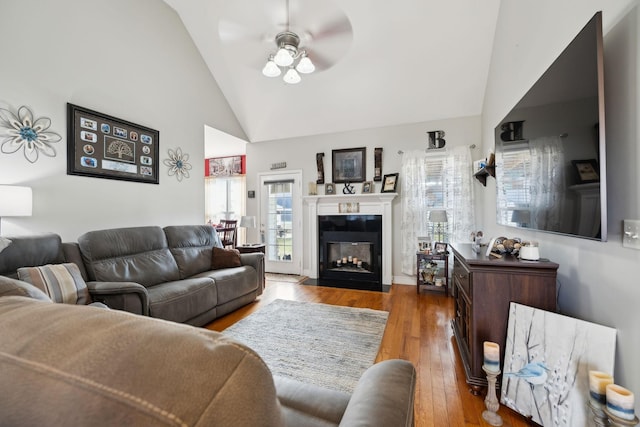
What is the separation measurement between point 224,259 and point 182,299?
3.41 feet

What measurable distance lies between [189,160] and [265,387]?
428 cm

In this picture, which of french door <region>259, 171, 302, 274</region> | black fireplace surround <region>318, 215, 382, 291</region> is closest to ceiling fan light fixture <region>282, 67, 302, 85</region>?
french door <region>259, 171, 302, 274</region>

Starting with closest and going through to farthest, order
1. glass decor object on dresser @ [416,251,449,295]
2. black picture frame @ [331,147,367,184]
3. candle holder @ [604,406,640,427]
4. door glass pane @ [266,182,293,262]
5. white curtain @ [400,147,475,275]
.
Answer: candle holder @ [604,406,640,427], glass decor object on dresser @ [416,251,449,295], white curtain @ [400,147,475,275], black picture frame @ [331,147,367,184], door glass pane @ [266,182,293,262]

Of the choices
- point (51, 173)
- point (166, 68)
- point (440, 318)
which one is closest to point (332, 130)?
point (166, 68)

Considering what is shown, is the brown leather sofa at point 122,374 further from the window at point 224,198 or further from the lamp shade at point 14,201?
the window at point 224,198

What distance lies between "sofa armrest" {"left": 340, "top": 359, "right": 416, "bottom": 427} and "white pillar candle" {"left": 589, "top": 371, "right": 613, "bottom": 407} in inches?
37.7

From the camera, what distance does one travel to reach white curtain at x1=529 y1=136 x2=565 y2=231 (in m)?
1.51

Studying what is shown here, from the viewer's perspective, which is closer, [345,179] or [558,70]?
[558,70]

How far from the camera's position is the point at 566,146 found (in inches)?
56.4

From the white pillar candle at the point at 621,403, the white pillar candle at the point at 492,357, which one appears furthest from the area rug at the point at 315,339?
the white pillar candle at the point at 621,403

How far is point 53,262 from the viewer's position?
87.5 inches

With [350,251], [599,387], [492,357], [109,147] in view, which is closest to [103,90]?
[109,147]

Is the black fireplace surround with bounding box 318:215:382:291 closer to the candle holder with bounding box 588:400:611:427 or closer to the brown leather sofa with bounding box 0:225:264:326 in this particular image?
the brown leather sofa with bounding box 0:225:264:326

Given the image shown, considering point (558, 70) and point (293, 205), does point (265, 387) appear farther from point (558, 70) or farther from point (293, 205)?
point (293, 205)
